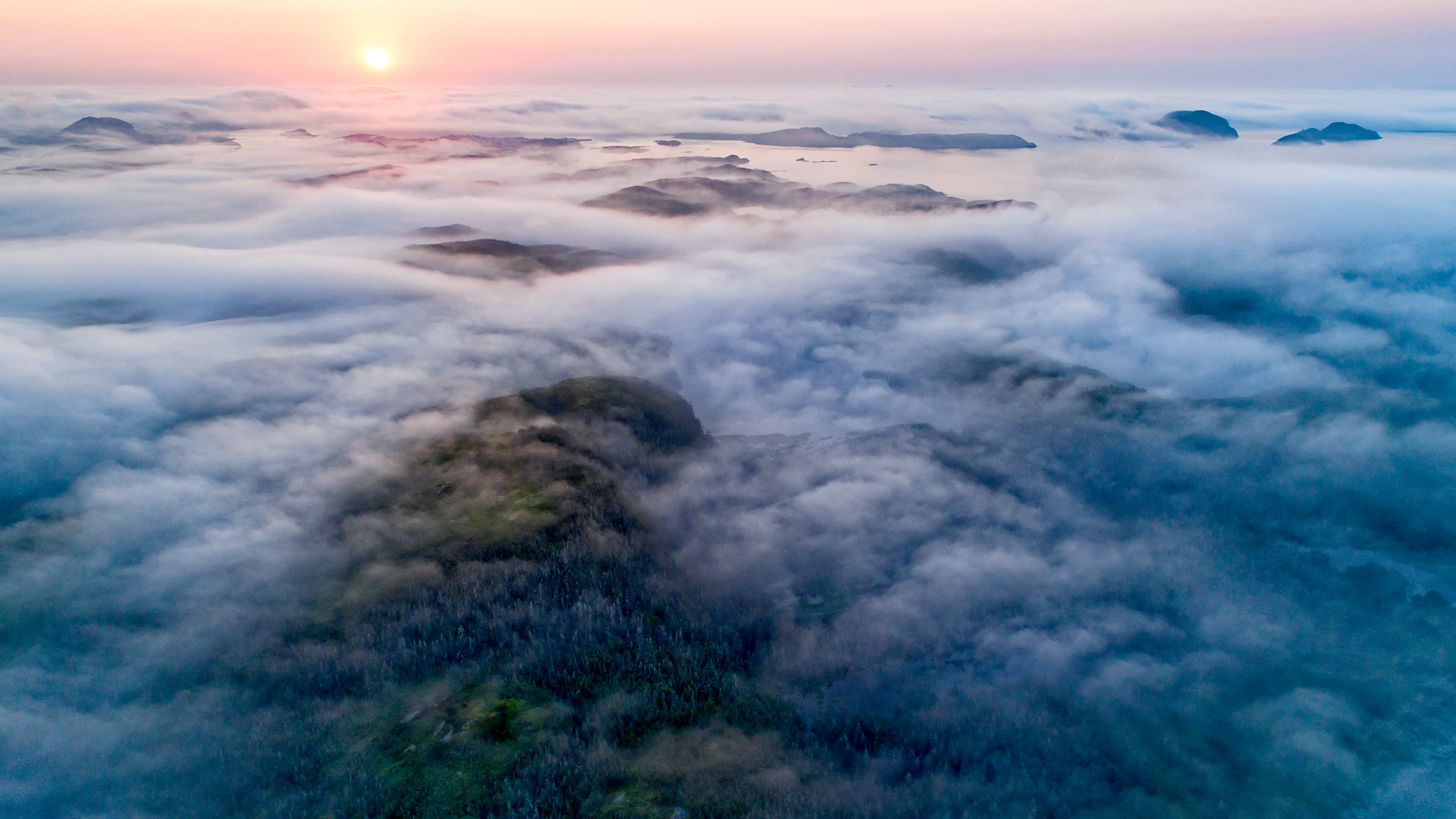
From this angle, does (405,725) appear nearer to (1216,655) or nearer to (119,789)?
(119,789)

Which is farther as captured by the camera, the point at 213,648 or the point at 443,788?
the point at 213,648

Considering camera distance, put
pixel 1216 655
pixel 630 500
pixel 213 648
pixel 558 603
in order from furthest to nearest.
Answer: pixel 630 500 → pixel 1216 655 → pixel 558 603 → pixel 213 648

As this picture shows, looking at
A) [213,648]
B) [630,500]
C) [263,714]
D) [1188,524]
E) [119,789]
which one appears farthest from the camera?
[1188,524]

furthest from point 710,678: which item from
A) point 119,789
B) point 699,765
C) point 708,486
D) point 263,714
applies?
point 708,486

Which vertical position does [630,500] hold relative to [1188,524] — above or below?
above

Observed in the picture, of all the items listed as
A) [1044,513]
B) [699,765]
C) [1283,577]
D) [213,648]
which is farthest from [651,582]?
[1283,577]

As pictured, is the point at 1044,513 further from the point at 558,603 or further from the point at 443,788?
the point at 443,788

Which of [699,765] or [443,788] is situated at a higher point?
[443,788]

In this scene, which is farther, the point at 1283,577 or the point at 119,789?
the point at 1283,577

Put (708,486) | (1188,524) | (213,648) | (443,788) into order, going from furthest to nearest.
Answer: (1188,524), (708,486), (213,648), (443,788)
